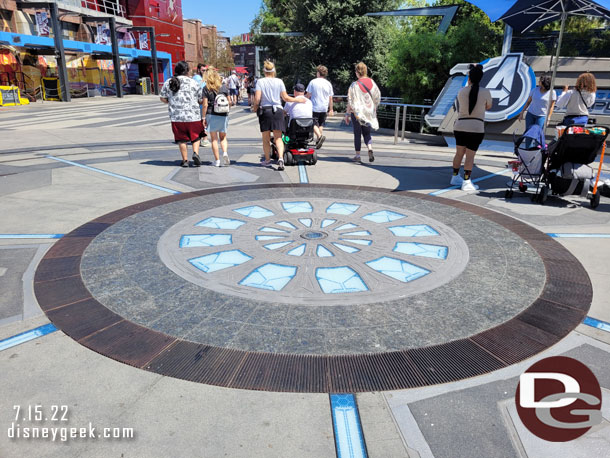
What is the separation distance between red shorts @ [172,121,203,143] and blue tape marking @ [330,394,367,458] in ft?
22.5

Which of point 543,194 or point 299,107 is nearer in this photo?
point 543,194

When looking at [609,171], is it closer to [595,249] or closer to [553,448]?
[595,249]

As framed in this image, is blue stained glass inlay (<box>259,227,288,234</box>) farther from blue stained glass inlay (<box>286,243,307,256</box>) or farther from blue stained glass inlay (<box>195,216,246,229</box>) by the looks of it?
blue stained glass inlay (<box>286,243,307,256</box>)

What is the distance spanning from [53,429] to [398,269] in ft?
9.43

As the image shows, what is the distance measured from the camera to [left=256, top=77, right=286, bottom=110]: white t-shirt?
8188 mm

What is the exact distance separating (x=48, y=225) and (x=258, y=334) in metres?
3.60

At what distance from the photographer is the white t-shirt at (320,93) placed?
388 inches

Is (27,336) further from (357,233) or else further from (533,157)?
(533,157)

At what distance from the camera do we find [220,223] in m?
5.27

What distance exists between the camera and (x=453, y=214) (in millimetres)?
5785

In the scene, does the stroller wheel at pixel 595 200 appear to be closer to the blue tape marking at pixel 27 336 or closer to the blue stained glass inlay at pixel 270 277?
the blue stained glass inlay at pixel 270 277

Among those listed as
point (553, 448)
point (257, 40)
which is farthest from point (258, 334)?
point (257, 40)

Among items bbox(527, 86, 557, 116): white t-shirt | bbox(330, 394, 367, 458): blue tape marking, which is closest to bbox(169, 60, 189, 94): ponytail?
bbox(527, 86, 557, 116): white t-shirt

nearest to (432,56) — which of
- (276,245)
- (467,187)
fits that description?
(467,187)
